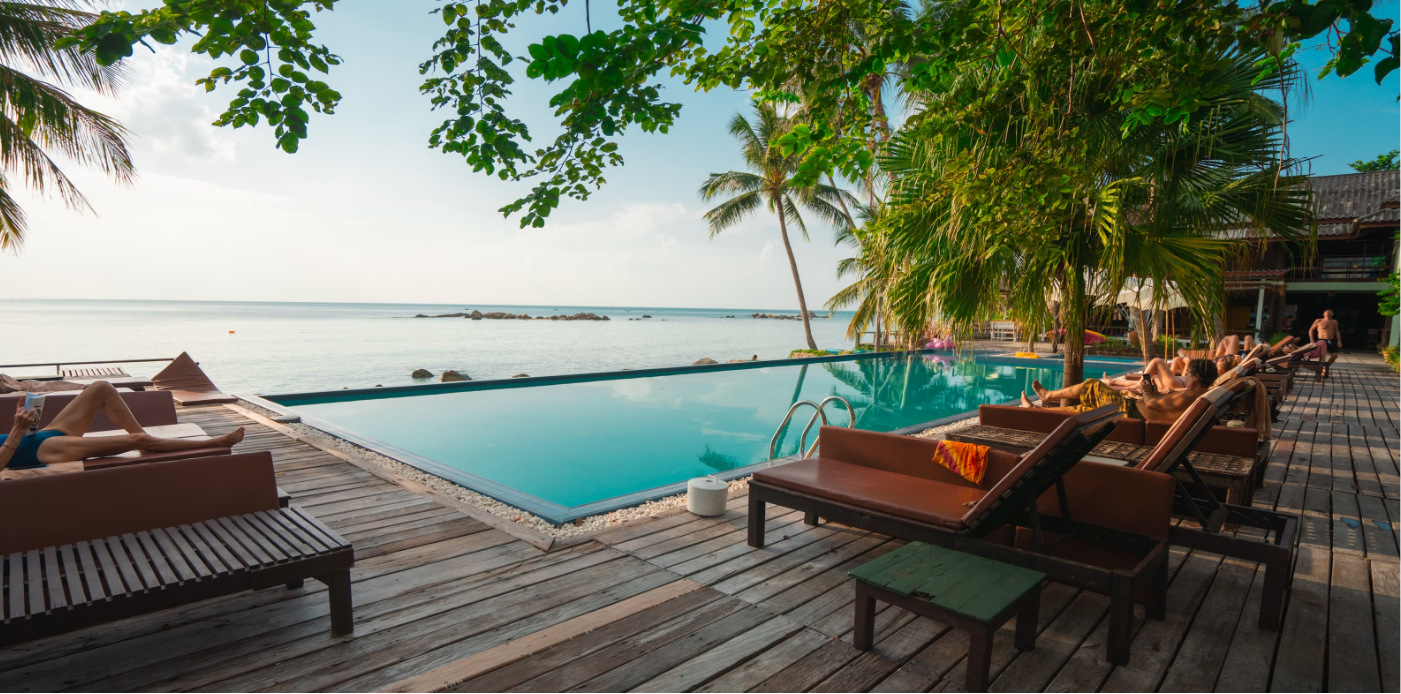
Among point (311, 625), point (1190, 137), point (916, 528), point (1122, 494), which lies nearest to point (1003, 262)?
point (1190, 137)

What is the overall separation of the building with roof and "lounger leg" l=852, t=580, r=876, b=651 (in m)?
20.7

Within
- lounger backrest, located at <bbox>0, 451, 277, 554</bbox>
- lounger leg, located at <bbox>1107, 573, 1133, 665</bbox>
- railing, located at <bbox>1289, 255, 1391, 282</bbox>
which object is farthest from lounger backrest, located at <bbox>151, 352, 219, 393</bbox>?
railing, located at <bbox>1289, 255, 1391, 282</bbox>

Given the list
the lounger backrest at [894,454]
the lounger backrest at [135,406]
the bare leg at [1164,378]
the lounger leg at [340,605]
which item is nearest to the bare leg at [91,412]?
the lounger leg at [340,605]

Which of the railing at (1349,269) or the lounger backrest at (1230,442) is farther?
the railing at (1349,269)

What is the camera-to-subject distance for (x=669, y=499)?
12.6 ft

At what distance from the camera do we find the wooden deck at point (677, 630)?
1854mm

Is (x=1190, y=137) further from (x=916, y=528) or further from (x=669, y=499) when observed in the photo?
(x=669, y=499)

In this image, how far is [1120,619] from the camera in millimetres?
1919

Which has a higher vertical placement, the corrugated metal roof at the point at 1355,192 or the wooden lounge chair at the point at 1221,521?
the corrugated metal roof at the point at 1355,192

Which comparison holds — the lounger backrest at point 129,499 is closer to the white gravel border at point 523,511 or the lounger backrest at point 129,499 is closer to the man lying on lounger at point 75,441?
the man lying on lounger at point 75,441

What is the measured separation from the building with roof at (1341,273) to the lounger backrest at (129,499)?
22179 mm

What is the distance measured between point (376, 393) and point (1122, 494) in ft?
30.9

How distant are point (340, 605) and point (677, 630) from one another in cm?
118

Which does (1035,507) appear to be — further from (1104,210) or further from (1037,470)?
(1104,210)
